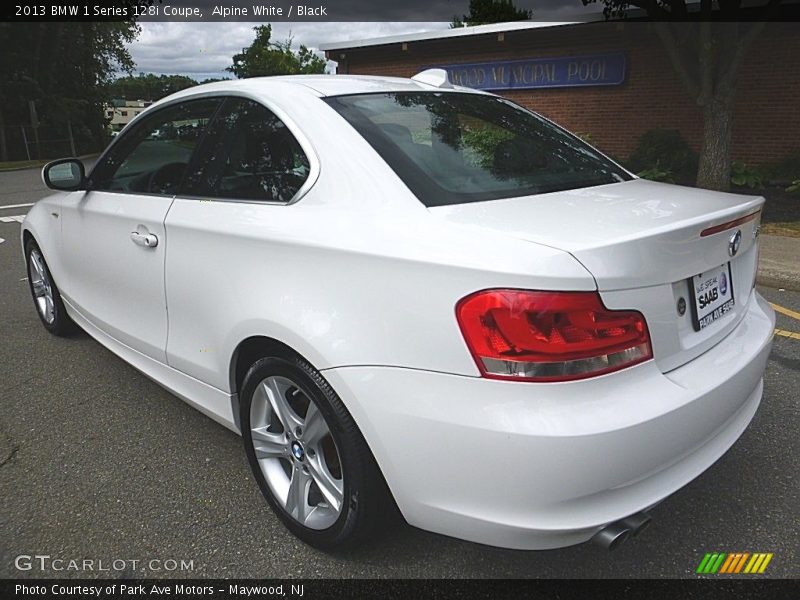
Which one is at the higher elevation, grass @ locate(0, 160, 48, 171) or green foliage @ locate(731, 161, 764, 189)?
grass @ locate(0, 160, 48, 171)

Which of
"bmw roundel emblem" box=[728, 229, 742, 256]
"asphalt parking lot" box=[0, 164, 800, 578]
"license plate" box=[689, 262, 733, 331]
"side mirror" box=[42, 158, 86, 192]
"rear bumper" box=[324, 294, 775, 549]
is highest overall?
"side mirror" box=[42, 158, 86, 192]

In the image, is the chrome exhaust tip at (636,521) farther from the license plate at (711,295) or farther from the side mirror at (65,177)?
the side mirror at (65,177)

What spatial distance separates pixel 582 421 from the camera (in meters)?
1.65

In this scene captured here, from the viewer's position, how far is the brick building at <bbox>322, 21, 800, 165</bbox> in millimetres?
11789

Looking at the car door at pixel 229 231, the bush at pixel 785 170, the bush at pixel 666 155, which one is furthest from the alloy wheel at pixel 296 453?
the bush at pixel 785 170

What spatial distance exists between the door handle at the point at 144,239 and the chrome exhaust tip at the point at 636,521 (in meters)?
2.11

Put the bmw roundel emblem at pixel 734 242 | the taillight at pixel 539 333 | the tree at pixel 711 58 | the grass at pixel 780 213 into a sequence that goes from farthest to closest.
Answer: the tree at pixel 711 58, the grass at pixel 780 213, the bmw roundel emblem at pixel 734 242, the taillight at pixel 539 333

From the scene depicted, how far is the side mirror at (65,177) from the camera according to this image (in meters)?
3.54

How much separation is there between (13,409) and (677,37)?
1046 centimetres

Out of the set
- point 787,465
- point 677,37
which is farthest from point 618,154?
point 787,465

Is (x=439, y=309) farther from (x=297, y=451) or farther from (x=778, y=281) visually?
(x=778, y=281)

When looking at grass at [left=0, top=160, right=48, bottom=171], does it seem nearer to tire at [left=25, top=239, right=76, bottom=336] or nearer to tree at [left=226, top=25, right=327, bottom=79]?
tree at [left=226, top=25, right=327, bottom=79]

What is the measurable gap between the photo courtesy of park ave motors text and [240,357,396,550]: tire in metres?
0.01

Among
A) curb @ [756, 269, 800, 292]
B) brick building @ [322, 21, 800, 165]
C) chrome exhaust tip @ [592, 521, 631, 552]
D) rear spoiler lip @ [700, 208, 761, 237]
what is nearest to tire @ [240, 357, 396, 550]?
chrome exhaust tip @ [592, 521, 631, 552]
